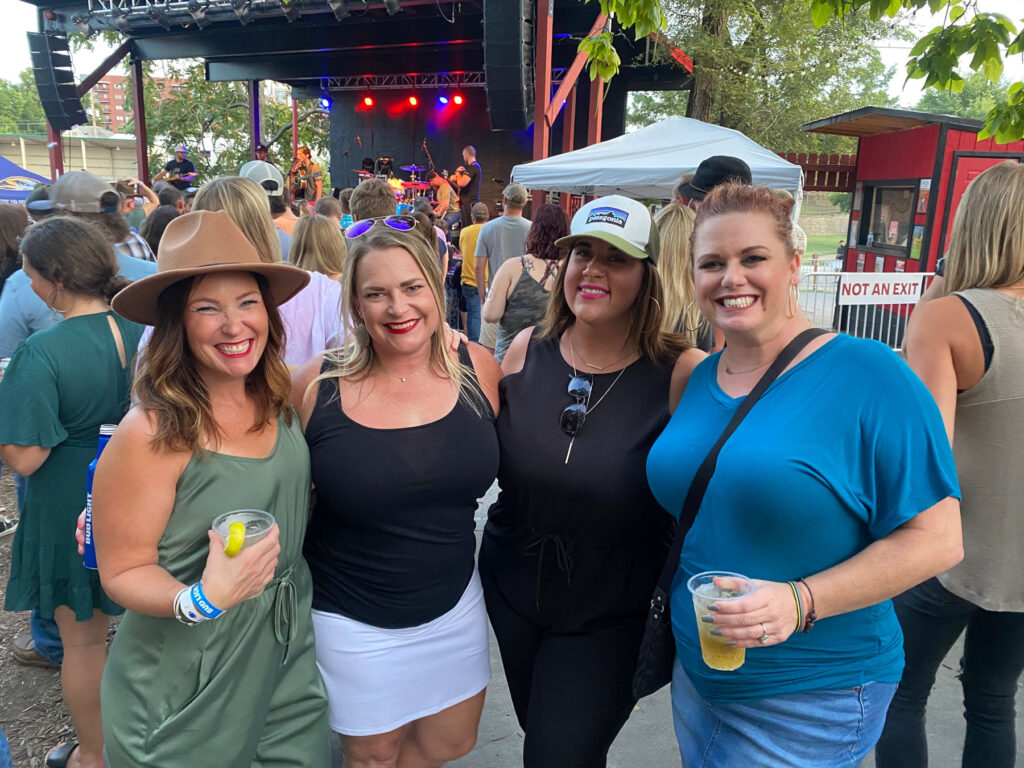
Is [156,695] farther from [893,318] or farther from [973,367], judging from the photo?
[893,318]

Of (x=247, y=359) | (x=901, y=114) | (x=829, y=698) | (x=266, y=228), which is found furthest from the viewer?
(x=901, y=114)

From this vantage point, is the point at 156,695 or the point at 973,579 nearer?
the point at 156,695

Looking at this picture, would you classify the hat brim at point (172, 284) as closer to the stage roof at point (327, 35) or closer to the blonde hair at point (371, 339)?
the blonde hair at point (371, 339)

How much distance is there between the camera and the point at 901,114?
9281 millimetres

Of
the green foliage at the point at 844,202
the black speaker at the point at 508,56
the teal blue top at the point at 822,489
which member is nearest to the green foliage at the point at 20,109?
the green foliage at the point at 844,202

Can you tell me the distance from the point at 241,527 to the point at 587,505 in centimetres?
90

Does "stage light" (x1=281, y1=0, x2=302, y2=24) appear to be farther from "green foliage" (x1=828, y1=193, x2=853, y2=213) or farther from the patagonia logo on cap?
the patagonia logo on cap

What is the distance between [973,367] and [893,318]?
7.64m

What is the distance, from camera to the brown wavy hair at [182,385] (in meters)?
1.59

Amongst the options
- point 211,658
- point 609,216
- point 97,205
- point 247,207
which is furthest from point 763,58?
point 211,658

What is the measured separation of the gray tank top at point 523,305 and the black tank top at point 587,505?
9.74 feet

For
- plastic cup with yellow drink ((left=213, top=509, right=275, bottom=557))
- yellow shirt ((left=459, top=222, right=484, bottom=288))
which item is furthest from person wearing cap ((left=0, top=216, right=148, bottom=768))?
yellow shirt ((left=459, top=222, right=484, bottom=288))

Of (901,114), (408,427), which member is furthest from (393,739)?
(901,114)

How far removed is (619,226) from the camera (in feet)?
6.65
